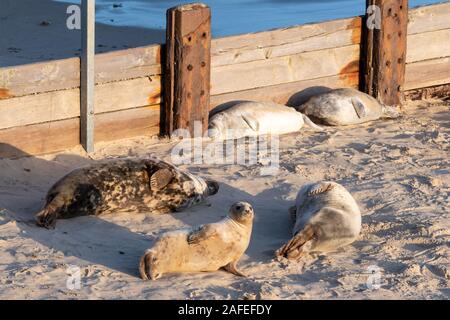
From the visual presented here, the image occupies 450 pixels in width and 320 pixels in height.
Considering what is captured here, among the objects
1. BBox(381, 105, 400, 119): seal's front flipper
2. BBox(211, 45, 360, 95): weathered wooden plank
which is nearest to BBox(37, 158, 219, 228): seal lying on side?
BBox(211, 45, 360, 95): weathered wooden plank

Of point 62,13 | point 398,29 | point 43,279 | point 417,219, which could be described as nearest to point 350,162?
point 417,219

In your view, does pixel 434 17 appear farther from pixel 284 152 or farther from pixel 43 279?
pixel 43 279

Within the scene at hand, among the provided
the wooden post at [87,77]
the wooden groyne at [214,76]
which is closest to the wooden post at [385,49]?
the wooden groyne at [214,76]

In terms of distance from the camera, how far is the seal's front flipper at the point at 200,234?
255 inches

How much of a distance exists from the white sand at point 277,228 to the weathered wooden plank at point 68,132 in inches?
3.7

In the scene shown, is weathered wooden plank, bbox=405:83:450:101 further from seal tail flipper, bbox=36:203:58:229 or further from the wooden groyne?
seal tail flipper, bbox=36:203:58:229

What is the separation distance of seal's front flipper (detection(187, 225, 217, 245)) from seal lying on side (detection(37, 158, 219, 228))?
3.91ft

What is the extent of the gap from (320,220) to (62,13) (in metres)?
8.62

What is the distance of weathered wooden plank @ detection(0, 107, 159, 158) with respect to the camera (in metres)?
8.48

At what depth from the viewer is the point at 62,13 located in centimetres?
1484

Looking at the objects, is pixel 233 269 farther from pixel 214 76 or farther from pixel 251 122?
pixel 214 76

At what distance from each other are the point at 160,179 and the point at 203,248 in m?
1.41

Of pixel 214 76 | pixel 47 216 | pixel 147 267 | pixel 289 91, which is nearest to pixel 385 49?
pixel 289 91

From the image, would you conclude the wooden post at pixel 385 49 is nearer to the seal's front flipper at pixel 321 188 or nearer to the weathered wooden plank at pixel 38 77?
the weathered wooden plank at pixel 38 77
